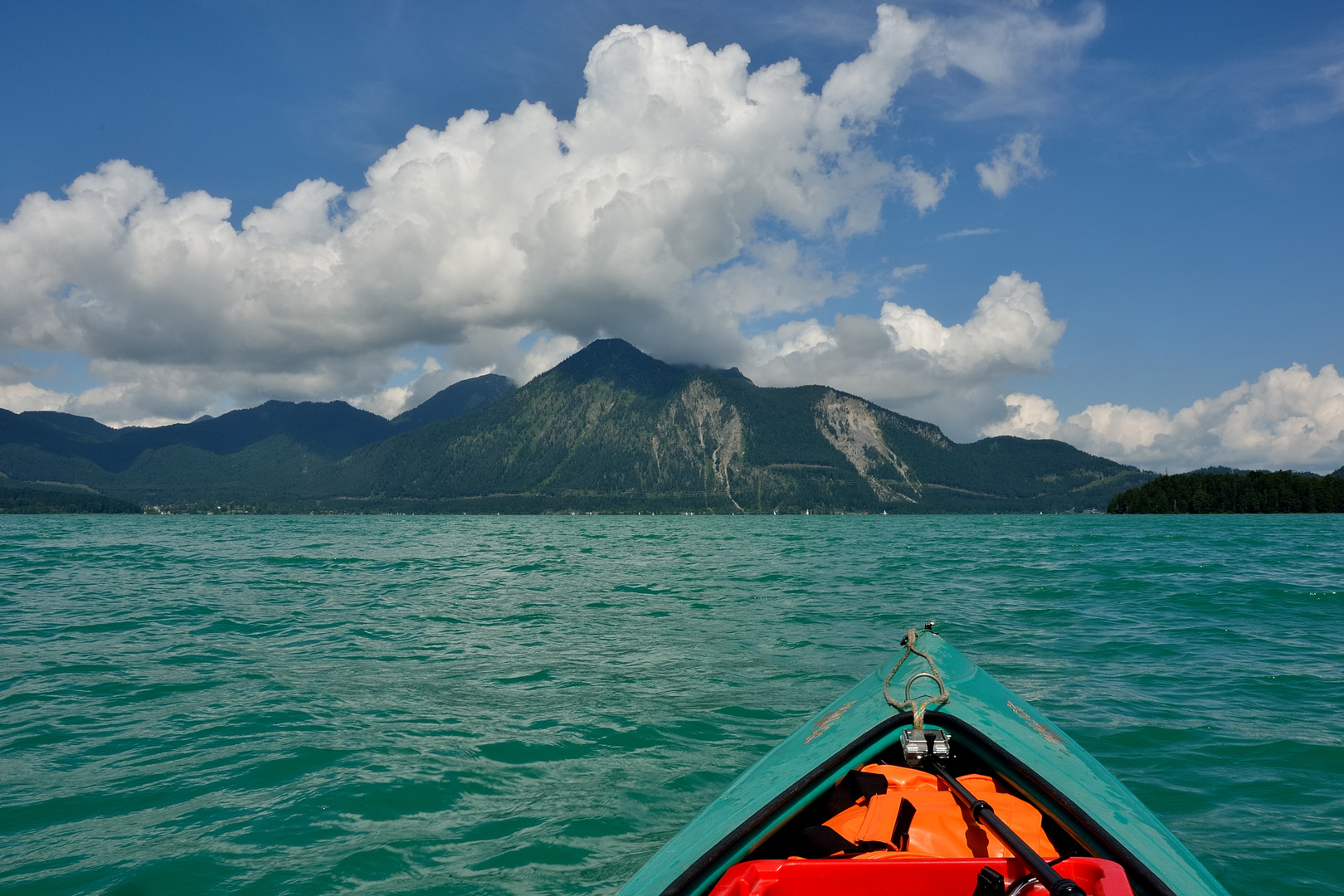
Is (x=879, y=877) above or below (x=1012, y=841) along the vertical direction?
below

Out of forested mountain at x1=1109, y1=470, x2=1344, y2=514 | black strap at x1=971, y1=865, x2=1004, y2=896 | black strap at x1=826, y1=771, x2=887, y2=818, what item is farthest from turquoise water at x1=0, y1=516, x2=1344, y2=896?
forested mountain at x1=1109, y1=470, x2=1344, y2=514

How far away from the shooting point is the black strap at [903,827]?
5054 millimetres

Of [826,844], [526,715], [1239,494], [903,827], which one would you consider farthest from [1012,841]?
[1239,494]

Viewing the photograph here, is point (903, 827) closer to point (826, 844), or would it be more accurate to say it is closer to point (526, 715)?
point (826, 844)

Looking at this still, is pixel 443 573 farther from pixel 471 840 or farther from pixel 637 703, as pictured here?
pixel 471 840

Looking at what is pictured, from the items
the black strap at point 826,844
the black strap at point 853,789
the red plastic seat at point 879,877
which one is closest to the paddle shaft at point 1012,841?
the red plastic seat at point 879,877

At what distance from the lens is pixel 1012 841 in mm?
4219

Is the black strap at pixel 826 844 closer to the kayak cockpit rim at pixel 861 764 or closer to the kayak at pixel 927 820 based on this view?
the kayak at pixel 927 820

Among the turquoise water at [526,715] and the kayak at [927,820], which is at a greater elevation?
the kayak at [927,820]

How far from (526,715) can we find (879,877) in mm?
7820

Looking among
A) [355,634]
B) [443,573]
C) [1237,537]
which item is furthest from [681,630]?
[1237,537]

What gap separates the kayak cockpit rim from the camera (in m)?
4.29

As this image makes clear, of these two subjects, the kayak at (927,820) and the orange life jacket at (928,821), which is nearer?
the kayak at (927,820)

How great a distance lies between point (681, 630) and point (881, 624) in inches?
212
